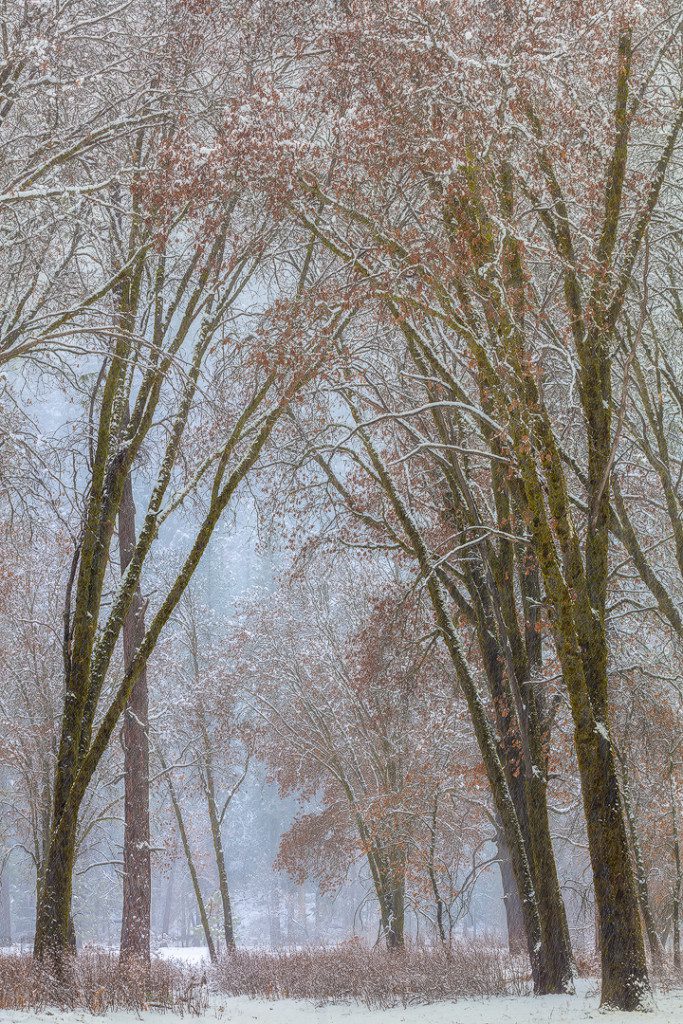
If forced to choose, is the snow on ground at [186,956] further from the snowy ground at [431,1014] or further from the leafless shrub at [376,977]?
the snowy ground at [431,1014]

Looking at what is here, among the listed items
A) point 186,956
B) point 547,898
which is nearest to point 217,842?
point 186,956

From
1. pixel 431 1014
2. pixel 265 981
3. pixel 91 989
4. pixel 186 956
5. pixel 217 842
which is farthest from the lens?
pixel 186 956

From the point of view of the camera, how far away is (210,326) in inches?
384

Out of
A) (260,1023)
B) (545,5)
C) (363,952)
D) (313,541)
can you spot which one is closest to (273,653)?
(363,952)

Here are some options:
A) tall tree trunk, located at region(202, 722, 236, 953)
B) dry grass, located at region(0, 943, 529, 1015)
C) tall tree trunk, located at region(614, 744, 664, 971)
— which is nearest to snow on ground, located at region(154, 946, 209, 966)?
tall tree trunk, located at region(202, 722, 236, 953)

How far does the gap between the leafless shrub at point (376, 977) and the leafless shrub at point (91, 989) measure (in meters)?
2.96

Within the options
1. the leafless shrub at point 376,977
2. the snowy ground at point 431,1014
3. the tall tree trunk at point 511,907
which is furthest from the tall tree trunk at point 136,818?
the tall tree trunk at point 511,907

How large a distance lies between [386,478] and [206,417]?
2.14 meters

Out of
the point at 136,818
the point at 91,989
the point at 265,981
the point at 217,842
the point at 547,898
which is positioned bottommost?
the point at 265,981

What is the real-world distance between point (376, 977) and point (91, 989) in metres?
5.27

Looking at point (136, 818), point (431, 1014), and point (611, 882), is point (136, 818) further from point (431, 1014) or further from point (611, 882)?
point (611, 882)

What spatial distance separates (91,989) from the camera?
777 centimetres

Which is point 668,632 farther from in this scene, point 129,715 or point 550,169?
point 129,715

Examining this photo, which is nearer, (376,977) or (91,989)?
(91,989)
